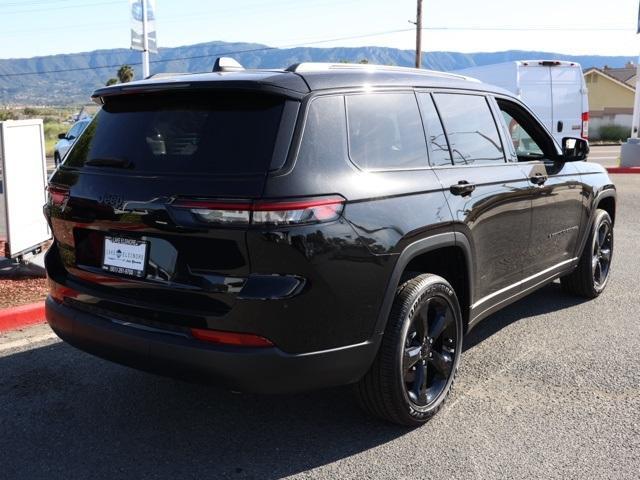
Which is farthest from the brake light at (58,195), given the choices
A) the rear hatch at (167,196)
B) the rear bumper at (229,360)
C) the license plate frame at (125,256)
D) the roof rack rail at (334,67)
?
the roof rack rail at (334,67)

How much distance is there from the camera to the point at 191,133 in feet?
9.89

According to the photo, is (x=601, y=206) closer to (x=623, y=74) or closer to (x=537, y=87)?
(x=537, y=87)

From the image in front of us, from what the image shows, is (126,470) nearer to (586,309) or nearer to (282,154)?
(282,154)

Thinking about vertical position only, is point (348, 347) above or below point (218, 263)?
below

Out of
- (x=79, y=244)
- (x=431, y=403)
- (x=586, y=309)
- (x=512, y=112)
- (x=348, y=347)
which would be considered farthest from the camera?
(x=586, y=309)

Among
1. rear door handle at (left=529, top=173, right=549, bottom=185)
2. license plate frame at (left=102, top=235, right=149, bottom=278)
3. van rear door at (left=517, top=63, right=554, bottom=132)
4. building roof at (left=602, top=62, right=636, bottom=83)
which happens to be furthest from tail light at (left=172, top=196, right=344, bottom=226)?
building roof at (left=602, top=62, right=636, bottom=83)

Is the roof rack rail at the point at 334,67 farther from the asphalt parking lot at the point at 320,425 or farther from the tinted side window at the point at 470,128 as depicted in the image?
the asphalt parking lot at the point at 320,425

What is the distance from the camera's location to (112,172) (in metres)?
3.16

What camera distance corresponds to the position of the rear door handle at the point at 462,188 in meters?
3.60

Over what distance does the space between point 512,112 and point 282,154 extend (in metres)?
2.57

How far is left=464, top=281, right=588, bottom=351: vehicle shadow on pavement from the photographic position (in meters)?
4.96

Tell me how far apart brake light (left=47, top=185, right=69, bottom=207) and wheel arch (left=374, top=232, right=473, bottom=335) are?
171 centimetres

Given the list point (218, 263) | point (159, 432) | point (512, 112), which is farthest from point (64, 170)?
point (512, 112)

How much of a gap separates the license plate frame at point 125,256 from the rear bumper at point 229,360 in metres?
0.25
